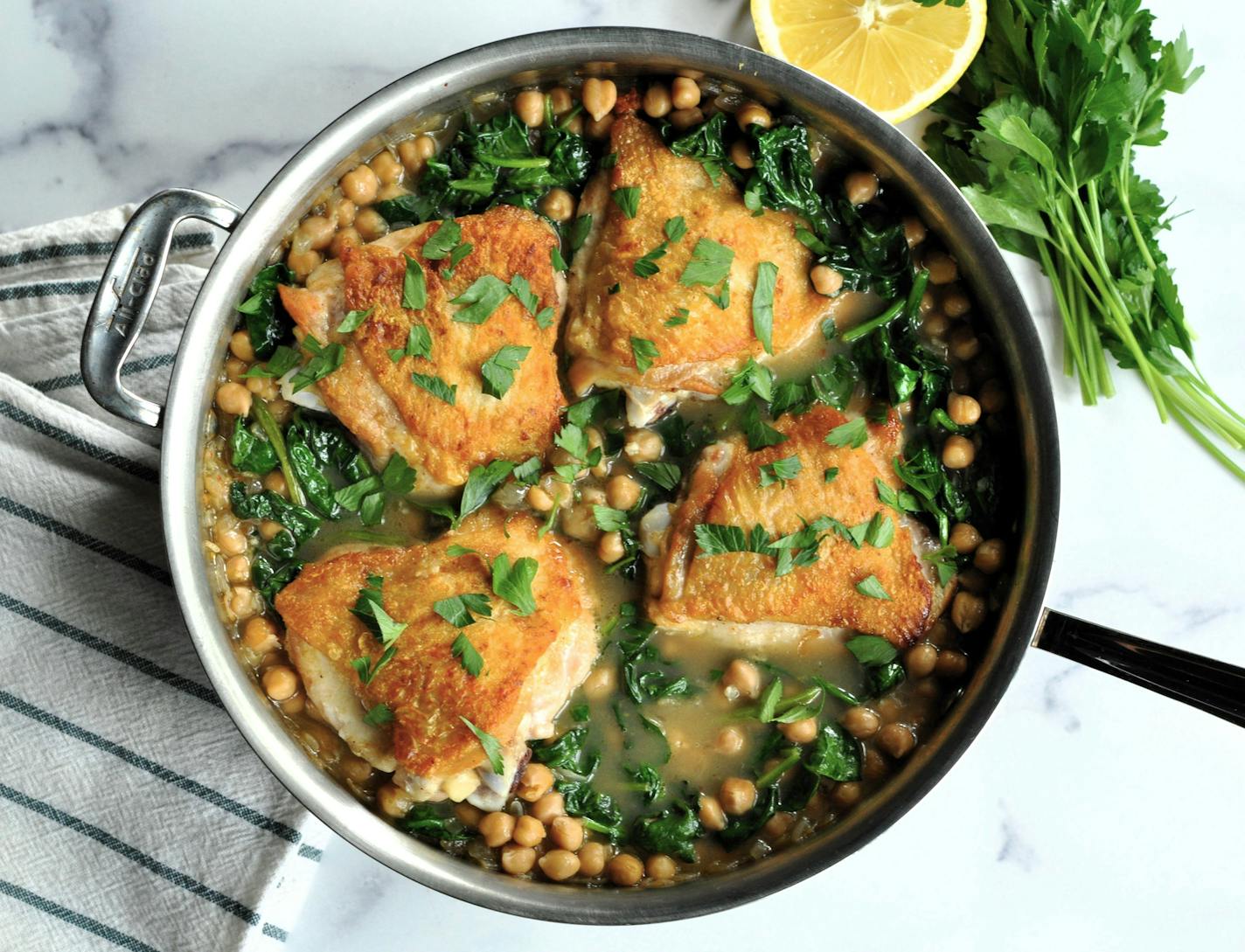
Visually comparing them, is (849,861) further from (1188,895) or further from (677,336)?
(677,336)

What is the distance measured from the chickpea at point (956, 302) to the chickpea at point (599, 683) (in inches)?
56.0

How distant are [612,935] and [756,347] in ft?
6.38

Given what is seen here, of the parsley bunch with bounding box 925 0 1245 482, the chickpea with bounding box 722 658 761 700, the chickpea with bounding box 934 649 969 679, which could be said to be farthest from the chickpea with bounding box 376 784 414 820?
the parsley bunch with bounding box 925 0 1245 482

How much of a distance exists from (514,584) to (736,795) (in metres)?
0.87

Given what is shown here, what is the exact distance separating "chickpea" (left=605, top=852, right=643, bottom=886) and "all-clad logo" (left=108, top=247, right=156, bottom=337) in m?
2.00

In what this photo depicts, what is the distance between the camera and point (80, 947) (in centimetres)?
349

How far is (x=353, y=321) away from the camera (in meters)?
3.10

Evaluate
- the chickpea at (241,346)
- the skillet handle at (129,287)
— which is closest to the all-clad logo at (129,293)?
the skillet handle at (129,287)

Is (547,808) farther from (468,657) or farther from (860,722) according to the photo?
(860,722)

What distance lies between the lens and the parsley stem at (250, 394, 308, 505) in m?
3.24

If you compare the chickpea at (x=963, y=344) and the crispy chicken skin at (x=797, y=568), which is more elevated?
the chickpea at (x=963, y=344)

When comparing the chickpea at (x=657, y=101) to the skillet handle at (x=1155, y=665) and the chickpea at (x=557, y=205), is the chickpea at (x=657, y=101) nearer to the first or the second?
the chickpea at (x=557, y=205)

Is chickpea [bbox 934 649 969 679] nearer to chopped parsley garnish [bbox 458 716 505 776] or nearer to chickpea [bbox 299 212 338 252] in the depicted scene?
chopped parsley garnish [bbox 458 716 505 776]

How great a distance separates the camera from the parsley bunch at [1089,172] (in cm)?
333
